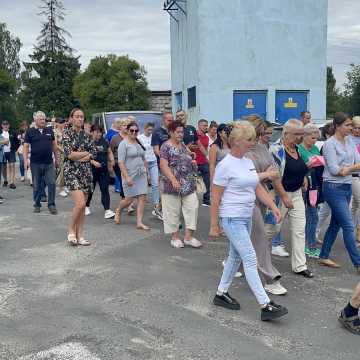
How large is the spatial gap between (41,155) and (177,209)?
381 centimetres

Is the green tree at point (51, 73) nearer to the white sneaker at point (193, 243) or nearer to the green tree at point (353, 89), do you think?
the green tree at point (353, 89)

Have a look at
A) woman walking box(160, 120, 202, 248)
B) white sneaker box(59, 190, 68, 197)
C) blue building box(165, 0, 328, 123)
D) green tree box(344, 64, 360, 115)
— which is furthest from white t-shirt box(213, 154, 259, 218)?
green tree box(344, 64, 360, 115)

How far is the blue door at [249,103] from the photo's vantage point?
846 inches

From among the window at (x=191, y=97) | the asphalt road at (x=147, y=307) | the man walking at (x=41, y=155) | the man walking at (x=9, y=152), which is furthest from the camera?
the window at (x=191, y=97)

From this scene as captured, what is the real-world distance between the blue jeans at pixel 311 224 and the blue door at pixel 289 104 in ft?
48.5

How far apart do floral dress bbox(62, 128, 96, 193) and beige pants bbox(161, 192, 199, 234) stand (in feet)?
3.66

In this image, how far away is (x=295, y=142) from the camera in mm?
5961

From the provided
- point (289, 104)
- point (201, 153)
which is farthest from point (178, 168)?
point (289, 104)

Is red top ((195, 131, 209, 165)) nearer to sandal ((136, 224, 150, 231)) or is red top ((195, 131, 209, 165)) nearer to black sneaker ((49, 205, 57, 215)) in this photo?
sandal ((136, 224, 150, 231))

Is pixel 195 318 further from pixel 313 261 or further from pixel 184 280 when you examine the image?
pixel 313 261

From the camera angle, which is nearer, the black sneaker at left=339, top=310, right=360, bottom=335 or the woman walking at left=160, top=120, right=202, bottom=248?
the black sneaker at left=339, top=310, right=360, bottom=335

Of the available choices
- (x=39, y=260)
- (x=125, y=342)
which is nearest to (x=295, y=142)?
(x=125, y=342)

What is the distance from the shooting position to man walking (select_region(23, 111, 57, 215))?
10.2 meters

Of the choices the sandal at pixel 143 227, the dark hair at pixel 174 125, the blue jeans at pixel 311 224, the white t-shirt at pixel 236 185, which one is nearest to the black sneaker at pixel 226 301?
the white t-shirt at pixel 236 185
